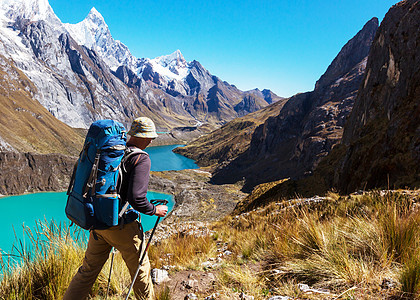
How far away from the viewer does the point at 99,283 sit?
12.5ft

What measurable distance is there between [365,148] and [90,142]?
1511 centimetres

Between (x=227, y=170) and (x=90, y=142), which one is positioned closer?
(x=90, y=142)

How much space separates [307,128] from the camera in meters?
68.5

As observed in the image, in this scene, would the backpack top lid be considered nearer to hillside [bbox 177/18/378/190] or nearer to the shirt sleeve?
the shirt sleeve

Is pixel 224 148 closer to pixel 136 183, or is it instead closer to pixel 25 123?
pixel 25 123

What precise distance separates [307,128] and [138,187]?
72581 mm

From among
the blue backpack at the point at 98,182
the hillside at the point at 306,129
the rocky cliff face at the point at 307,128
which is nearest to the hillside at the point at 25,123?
the hillside at the point at 306,129

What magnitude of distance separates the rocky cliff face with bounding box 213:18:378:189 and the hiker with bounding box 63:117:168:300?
51307 millimetres

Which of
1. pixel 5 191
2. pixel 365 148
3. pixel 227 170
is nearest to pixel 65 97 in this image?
pixel 5 191

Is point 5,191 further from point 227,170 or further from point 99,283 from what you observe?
point 99,283

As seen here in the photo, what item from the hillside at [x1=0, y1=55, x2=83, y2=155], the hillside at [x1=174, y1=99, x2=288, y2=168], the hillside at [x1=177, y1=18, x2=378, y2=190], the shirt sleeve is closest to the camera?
the shirt sleeve

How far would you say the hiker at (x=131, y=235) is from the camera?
302cm

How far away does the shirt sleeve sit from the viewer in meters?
2.97

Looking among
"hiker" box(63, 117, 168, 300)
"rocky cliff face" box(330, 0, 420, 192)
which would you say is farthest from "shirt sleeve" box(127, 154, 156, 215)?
"rocky cliff face" box(330, 0, 420, 192)
